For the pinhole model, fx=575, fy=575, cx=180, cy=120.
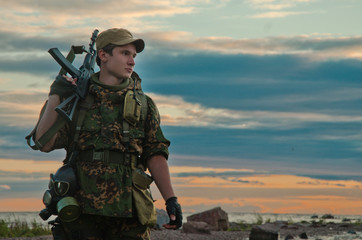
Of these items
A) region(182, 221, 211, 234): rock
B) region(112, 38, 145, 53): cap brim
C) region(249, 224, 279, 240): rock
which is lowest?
region(249, 224, 279, 240): rock

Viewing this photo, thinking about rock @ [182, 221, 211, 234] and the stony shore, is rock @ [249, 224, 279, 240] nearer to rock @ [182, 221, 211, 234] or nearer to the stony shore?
the stony shore

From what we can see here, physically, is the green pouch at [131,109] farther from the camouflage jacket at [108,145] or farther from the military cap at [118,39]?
the military cap at [118,39]

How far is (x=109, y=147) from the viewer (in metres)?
5.43

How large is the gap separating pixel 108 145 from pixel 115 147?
0.07 m

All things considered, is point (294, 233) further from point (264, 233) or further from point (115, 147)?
point (115, 147)

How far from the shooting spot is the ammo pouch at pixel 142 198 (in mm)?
5473

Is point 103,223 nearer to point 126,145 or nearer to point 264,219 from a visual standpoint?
point 126,145

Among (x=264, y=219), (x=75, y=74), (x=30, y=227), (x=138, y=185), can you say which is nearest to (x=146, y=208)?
(x=138, y=185)

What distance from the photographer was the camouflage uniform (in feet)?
17.7

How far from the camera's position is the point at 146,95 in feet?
19.6

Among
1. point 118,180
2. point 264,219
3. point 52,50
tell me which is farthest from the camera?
point 264,219

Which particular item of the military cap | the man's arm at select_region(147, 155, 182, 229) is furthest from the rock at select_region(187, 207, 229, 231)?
the military cap

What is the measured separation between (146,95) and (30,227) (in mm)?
10975

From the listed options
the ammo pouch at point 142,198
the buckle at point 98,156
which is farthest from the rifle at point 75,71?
the ammo pouch at point 142,198
